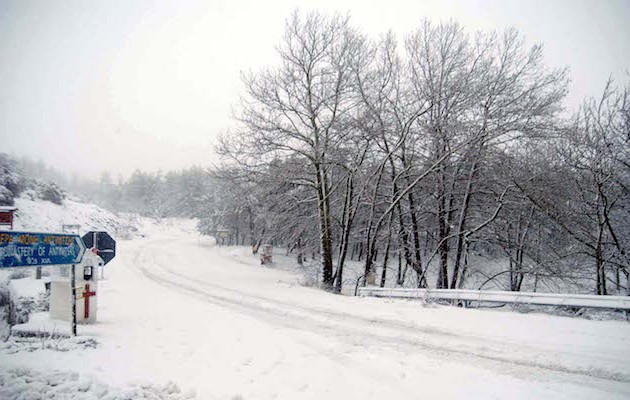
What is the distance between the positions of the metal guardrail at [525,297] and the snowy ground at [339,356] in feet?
1.15

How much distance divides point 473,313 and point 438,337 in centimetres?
205

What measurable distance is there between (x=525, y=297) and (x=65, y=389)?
28.7 feet

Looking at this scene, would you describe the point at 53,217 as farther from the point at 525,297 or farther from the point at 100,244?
the point at 525,297

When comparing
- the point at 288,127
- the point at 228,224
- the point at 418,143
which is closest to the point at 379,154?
the point at 418,143

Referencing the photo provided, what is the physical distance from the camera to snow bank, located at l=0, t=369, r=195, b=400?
3691 millimetres

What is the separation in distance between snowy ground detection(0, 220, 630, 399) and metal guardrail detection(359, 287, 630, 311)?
35 centimetres

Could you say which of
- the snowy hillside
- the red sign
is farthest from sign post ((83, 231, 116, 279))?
the snowy hillside

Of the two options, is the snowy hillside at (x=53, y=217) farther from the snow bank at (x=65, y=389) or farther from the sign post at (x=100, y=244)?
the snow bank at (x=65, y=389)

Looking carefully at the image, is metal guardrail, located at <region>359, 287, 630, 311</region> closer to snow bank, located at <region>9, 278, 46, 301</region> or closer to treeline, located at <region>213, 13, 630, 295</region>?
treeline, located at <region>213, 13, 630, 295</region>

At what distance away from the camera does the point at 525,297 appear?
766 cm

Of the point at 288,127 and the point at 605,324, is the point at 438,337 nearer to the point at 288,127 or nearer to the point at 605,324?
the point at 605,324

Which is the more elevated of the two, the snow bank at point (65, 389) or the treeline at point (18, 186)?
the treeline at point (18, 186)

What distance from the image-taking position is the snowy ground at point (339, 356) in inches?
165

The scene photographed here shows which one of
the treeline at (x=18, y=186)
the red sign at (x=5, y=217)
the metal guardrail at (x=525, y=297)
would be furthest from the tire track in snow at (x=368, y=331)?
the treeline at (x=18, y=186)
